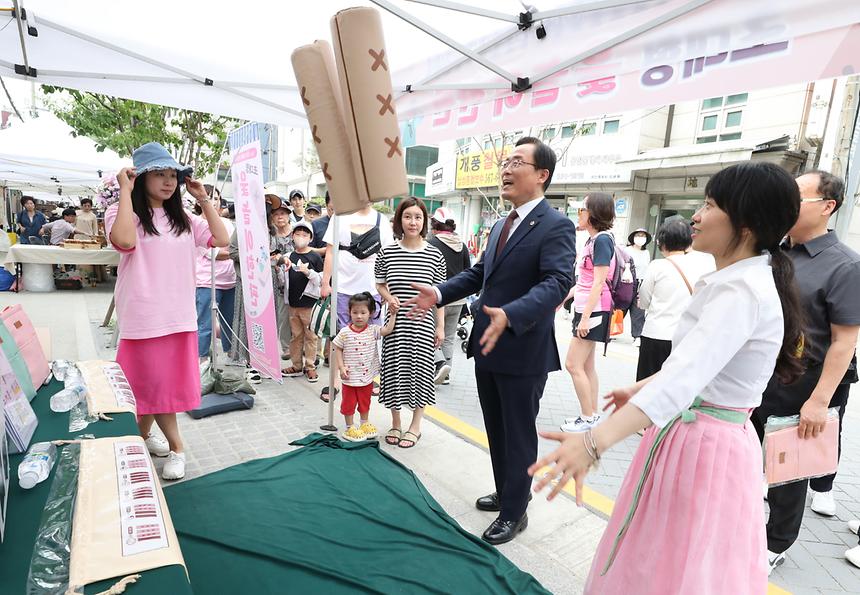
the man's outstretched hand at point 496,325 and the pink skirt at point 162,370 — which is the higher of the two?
the man's outstretched hand at point 496,325

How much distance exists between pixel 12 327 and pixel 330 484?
1.85 metres

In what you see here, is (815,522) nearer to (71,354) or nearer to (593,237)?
(593,237)

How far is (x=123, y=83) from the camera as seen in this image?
4.05 metres

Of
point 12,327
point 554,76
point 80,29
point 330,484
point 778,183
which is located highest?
point 80,29

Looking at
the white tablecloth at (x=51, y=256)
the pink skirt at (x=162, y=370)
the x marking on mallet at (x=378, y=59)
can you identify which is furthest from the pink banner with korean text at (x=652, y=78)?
the white tablecloth at (x=51, y=256)

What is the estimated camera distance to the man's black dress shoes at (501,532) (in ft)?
8.27

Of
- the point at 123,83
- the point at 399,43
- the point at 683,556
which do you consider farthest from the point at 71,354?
the point at 683,556

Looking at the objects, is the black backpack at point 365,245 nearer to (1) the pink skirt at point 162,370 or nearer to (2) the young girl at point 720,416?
(1) the pink skirt at point 162,370

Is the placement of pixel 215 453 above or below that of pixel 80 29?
below

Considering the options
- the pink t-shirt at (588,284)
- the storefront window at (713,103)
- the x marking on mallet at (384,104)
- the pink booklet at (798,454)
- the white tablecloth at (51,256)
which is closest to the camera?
the x marking on mallet at (384,104)

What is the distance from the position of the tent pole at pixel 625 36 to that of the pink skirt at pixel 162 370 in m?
2.91

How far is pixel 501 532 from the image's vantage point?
2.54m

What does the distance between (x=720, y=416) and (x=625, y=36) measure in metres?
2.29

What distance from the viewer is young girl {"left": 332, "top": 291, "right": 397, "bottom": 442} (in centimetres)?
360
